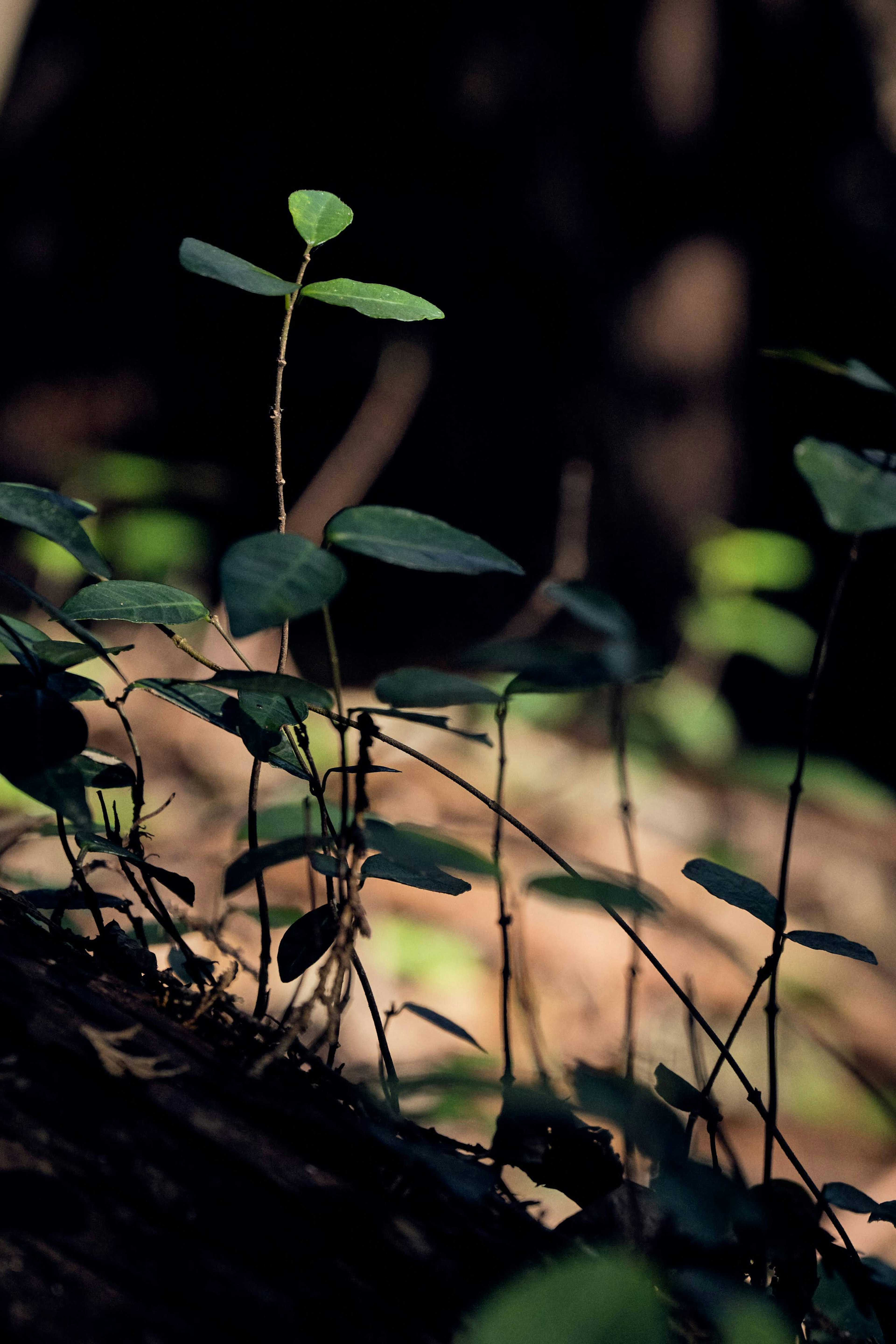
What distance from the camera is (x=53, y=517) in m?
0.41

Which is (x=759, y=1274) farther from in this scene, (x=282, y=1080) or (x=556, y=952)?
(x=556, y=952)

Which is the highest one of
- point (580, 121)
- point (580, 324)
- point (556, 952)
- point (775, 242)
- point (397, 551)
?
point (580, 121)

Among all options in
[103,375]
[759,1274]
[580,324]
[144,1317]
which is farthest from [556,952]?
[103,375]

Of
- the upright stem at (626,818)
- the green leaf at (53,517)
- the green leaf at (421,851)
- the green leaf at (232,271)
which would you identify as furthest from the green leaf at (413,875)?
the green leaf at (232,271)

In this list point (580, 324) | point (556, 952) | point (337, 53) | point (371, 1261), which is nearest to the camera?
point (371, 1261)

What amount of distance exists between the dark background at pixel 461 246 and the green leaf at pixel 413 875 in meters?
2.33

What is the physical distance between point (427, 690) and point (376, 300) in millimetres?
248

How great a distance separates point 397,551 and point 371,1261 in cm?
35

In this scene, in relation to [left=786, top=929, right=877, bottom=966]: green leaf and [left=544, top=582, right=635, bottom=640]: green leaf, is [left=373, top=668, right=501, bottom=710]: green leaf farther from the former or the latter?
[left=786, top=929, right=877, bottom=966]: green leaf

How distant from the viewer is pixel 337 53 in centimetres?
261

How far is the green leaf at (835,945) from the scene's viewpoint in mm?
469

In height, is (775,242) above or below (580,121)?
below

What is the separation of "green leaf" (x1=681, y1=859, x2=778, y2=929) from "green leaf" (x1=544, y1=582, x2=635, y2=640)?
175 mm

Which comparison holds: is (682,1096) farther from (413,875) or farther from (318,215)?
(318,215)
